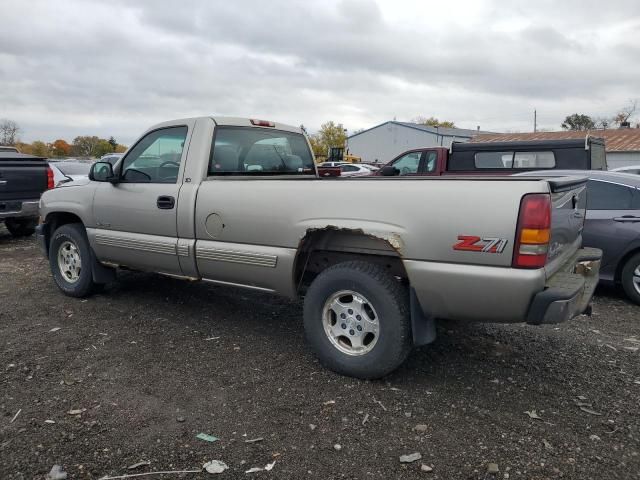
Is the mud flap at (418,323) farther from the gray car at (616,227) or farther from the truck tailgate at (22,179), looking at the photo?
the truck tailgate at (22,179)

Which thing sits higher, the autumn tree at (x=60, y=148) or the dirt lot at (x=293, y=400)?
the autumn tree at (x=60, y=148)

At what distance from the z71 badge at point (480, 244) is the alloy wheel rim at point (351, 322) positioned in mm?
765

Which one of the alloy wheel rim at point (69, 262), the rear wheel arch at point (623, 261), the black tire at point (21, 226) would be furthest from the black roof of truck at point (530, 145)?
the black tire at point (21, 226)

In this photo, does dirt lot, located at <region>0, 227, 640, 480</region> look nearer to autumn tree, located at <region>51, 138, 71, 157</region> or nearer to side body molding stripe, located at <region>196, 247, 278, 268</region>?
side body molding stripe, located at <region>196, 247, 278, 268</region>

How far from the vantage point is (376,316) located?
3.52 meters

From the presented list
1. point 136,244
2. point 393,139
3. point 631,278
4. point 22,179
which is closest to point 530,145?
point 631,278

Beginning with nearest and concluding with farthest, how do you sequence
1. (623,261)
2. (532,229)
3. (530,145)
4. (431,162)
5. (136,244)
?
(532,229), (136,244), (623,261), (530,145), (431,162)

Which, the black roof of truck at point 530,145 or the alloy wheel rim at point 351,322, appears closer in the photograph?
the alloy wheel rim at point 351,322

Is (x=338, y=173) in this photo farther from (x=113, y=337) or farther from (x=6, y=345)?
(x=6, y=345)

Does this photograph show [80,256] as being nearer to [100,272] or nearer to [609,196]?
[100,272]

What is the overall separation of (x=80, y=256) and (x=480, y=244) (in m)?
4.29

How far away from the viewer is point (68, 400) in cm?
341

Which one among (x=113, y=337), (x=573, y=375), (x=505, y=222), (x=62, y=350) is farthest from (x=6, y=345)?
(x=573, y=375)

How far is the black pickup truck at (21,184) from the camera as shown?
895cm
